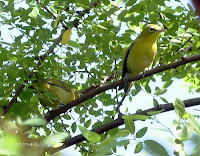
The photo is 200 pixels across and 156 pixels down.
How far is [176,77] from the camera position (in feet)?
11.6

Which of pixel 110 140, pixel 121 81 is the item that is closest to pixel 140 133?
pixel 110 140

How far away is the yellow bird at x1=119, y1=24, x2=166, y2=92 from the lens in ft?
14.7

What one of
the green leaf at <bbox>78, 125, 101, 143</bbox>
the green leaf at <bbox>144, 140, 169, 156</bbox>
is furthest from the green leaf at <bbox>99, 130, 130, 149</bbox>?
the green leaf at <bbox>144, 140, 169, 156</bbox>

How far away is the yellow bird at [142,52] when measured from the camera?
449 cm

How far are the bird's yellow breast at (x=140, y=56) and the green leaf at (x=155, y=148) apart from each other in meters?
3.36

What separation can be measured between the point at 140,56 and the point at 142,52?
6 cm

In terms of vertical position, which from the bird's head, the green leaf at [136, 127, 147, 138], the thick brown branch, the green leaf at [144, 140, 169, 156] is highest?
the bird's head

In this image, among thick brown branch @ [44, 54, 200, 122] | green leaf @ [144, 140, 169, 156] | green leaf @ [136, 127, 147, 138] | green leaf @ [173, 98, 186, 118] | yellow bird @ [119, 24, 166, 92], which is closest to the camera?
green leaf @ [144, 140, 169, 156]

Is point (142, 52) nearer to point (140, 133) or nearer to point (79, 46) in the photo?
point (79, 46)

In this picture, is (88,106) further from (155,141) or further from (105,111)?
(155,141)

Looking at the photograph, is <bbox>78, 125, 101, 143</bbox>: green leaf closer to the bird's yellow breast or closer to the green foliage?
the green foliage

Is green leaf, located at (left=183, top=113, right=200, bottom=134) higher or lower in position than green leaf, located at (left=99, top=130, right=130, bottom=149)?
higher

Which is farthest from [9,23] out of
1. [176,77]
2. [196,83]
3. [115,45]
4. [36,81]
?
[196,83]

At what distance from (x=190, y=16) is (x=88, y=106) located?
1425 mm
